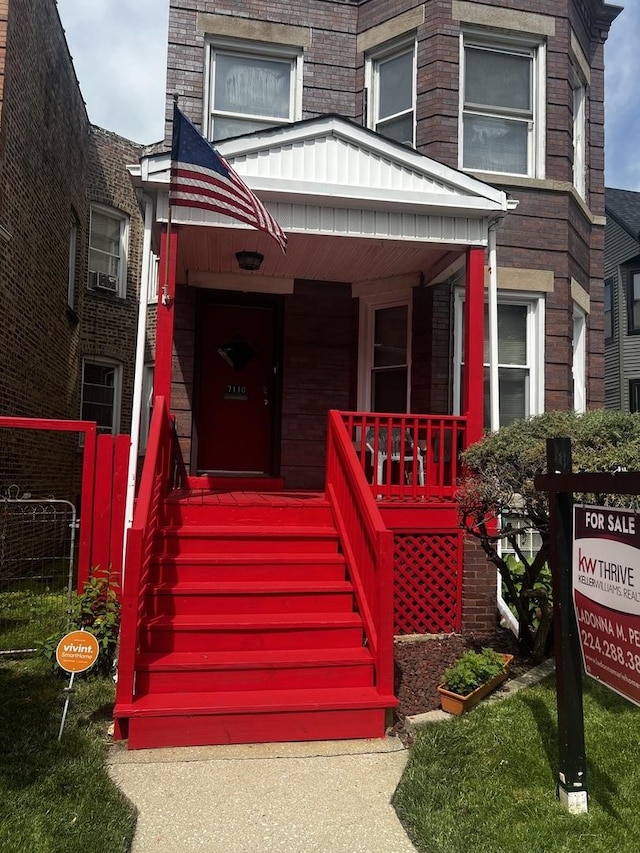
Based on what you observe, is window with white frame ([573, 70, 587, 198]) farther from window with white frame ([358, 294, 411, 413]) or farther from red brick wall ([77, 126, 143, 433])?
red brick wall ([77, 126, 143, 433])

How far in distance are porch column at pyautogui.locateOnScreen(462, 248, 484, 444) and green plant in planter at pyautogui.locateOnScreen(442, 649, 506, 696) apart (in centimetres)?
235

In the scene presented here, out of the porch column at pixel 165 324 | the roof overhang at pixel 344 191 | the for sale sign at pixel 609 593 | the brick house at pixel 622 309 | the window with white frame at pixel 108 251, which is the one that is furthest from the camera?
the brick house at pixel 622 309

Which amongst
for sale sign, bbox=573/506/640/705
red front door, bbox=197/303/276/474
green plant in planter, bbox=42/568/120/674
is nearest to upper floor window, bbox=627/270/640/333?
red front door, bbox=197/303/276/474

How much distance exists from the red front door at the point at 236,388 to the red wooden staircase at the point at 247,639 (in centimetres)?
249

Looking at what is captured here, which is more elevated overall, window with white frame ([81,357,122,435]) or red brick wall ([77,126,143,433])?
red brick wall ([77,126,143,433])

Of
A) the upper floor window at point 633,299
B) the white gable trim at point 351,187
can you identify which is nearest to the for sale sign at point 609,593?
the white gable trim at point 351,187

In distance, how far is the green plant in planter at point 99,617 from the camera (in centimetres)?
486

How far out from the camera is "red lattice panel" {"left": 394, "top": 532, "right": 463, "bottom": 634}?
607 centimetres

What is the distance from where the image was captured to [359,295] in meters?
8.23

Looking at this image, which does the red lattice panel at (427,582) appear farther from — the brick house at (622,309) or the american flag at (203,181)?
the brick house at (622,309)

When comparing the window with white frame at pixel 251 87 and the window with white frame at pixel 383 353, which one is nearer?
the window with white frame at pixel 383 353

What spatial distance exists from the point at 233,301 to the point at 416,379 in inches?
95.5

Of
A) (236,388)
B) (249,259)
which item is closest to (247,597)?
(249,259)

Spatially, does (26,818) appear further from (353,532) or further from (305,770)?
(353,532)
